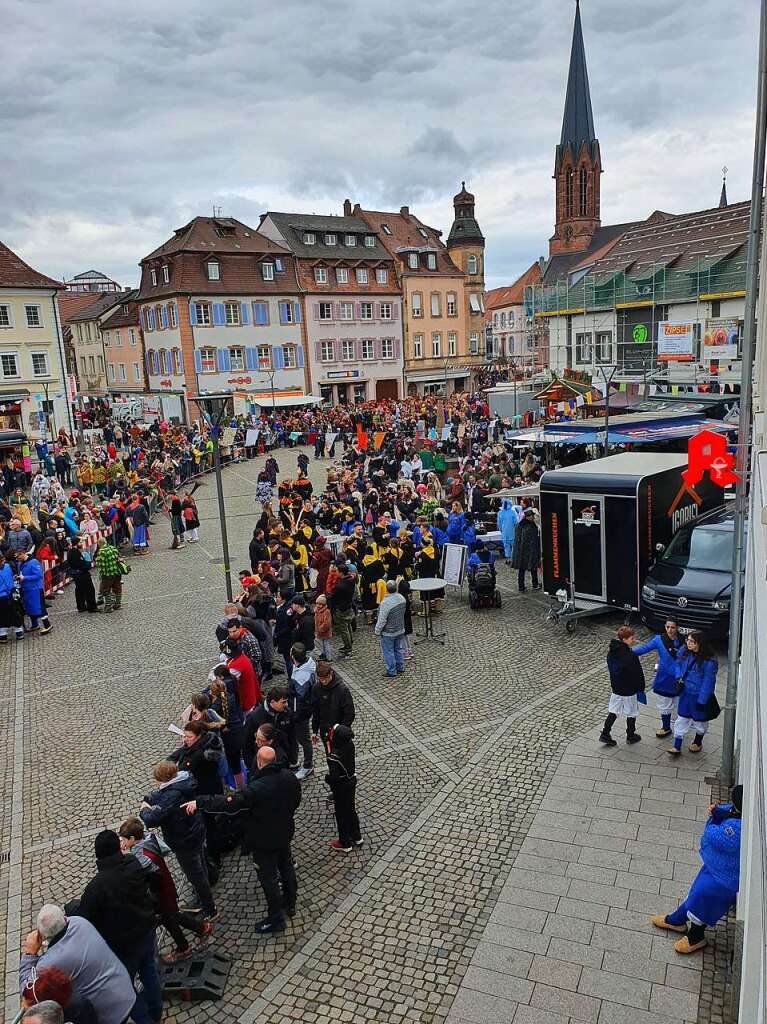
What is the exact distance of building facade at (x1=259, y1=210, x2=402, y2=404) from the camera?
54938mm

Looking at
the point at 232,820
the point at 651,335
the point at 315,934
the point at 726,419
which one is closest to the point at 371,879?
the point at 315,934

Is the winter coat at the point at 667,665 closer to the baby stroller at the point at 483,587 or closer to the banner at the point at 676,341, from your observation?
the baby stroller at the point at 483,587

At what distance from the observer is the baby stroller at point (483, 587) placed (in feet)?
45.8

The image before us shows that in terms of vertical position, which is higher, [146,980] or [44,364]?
[44,364]

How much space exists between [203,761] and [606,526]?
26.6ft

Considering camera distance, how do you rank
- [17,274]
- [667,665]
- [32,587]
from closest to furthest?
1. [667,665]
2. [32,587]
3. [17,274]

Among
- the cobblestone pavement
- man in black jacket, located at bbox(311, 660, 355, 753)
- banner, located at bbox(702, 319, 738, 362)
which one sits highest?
banner, located at bbox(702, 319, 738, 362)

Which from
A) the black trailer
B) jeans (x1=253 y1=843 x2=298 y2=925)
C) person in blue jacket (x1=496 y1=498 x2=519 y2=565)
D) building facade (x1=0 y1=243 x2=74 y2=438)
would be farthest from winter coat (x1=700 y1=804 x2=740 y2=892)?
building facade (x1=0 y1=243 x2=74 y2=438)

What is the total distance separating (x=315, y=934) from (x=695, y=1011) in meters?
2.86

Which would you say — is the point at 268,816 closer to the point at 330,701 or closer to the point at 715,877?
the point at 330,701

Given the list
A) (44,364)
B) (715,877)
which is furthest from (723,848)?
(44,364)

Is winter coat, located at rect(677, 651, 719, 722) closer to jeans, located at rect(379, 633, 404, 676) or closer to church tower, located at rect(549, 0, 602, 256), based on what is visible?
jeans, located at rect(379, 633, 404, 676)

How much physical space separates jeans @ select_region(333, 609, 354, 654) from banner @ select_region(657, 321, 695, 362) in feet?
105

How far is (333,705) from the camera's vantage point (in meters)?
7.61
